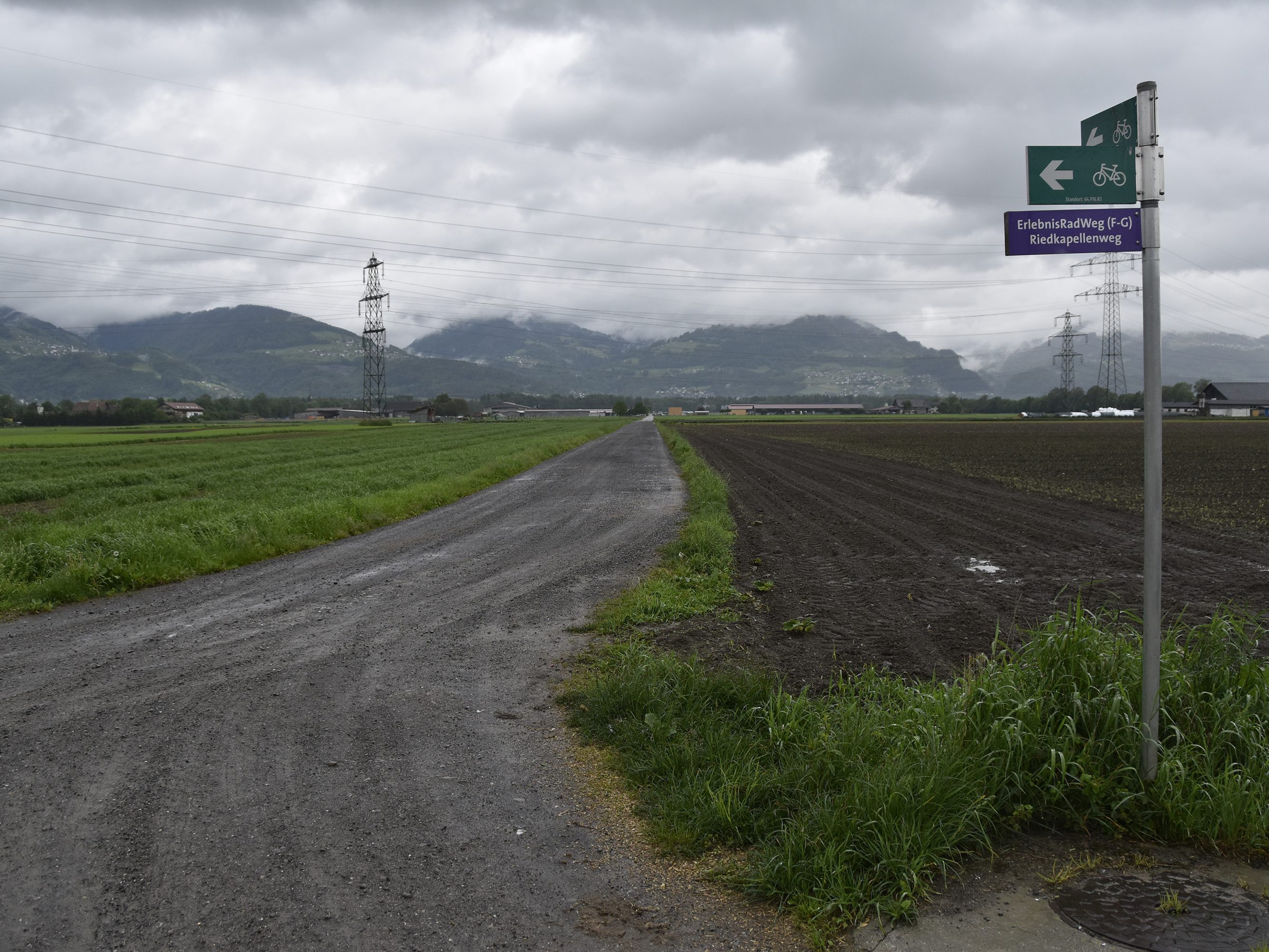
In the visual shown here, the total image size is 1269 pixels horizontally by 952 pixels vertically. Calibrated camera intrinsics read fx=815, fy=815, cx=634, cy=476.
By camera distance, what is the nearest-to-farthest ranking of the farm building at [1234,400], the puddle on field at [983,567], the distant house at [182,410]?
the puddle on field at [983,567]
the farm building at [1234,400]
the distant house at [182,410]

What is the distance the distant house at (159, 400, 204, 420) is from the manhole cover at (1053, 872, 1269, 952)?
14963 cm

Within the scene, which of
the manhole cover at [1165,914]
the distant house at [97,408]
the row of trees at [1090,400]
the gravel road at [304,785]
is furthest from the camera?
the row of trees at [1090,400]

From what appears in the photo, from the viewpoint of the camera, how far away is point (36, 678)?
7.48 m

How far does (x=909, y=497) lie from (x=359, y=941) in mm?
21955

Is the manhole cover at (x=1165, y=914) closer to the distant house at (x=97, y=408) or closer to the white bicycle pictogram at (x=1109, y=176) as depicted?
the white bicycle pictogram at (x=1109, y=176)

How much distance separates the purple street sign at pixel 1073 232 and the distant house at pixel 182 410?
488 ft

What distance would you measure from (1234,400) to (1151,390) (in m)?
166

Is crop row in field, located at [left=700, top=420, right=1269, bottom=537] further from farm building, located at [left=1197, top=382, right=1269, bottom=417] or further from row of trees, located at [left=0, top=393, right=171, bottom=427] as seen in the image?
row of trees, located at [left=0, top=393, right=171, bottom=427]

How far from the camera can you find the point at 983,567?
12828 mm

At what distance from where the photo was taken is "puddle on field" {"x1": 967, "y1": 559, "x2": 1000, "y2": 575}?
1243 centimetres

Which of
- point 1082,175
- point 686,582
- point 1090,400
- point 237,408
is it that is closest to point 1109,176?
point 1082,175

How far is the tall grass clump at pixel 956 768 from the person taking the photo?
4.16 metres

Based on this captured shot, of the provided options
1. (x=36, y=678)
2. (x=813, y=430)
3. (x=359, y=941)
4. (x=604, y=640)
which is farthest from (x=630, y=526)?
(x=813, y=430)

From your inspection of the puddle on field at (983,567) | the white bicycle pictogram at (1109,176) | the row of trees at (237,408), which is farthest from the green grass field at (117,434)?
the white bicycle pictogram at (1109,176)
